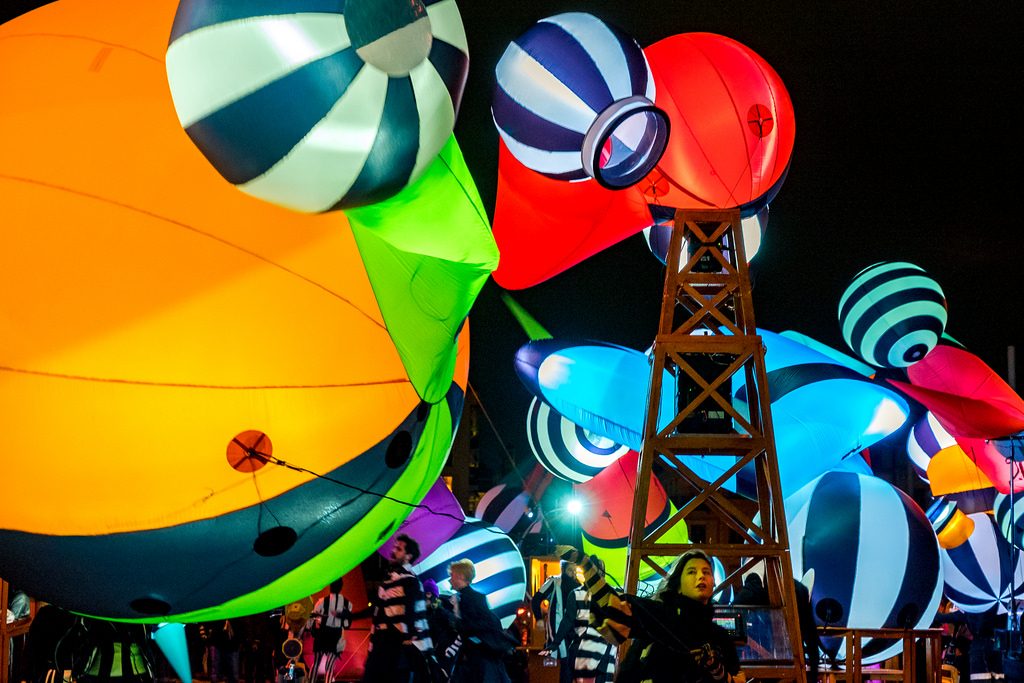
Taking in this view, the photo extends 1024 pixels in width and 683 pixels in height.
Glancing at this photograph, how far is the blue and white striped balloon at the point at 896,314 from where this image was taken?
10.0 metres

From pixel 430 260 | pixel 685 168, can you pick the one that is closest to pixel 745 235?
pixel 685 168

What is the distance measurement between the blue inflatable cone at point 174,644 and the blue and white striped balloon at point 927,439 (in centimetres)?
964

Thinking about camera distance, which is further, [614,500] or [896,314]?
[614,500]

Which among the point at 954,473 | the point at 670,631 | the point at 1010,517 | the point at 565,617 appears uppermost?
the point at 954,473

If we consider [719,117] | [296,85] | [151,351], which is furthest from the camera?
[719,117]

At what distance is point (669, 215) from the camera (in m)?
7.79

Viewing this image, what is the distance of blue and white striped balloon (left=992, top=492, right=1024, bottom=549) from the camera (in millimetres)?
12898

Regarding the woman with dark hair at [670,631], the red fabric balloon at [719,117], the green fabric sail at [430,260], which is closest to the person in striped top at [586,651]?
the red fabric balloon at [719,117]

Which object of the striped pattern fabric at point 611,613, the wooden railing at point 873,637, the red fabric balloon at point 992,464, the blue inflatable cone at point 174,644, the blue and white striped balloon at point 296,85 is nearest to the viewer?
the blue and white striped balloon at point 296,85

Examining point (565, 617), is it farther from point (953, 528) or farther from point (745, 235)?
point (953, 528)

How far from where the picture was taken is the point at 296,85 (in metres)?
3.15

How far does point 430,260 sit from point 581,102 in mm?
1806

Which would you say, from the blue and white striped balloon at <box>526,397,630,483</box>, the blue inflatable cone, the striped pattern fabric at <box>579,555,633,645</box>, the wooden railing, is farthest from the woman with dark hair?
the blue and white striped balloon at <box>526,397,630,483</box>

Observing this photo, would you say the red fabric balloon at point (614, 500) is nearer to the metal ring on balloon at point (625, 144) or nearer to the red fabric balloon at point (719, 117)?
the red fabric balloon at point (719, 117)
